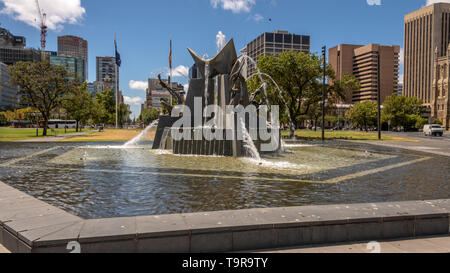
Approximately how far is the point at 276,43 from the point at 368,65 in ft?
160

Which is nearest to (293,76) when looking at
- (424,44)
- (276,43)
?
(276,43)

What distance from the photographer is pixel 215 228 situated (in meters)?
4.24

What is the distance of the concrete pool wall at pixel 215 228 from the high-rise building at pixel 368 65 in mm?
168605

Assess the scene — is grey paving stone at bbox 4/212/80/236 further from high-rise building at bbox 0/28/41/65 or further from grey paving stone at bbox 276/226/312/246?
high-rise building at bbox 0/28/41/65

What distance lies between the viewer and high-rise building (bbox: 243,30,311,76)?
164 metres

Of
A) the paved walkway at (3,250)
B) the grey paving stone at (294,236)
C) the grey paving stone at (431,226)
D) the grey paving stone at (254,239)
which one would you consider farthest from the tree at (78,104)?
the grey paving stone at (431,226)

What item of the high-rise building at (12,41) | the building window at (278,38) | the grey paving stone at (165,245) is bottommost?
the grey paving stone at (165,245)

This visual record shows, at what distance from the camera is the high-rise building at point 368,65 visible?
535 ft

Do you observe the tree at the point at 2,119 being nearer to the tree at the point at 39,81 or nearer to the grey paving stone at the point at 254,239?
the tree at the point at 39,81

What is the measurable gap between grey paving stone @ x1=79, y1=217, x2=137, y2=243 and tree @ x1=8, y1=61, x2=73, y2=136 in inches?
1710

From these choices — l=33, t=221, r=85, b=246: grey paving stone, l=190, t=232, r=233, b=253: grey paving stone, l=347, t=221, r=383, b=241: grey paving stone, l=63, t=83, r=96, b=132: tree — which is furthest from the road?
l=63, t=83, r=96, b=132: tree

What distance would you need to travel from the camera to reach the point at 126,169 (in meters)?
12.1

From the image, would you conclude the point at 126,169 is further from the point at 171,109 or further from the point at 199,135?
the point at 171,109
